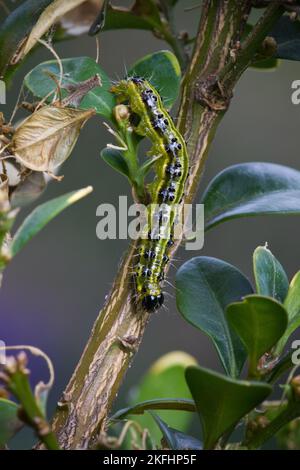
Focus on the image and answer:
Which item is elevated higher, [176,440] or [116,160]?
[116,160]

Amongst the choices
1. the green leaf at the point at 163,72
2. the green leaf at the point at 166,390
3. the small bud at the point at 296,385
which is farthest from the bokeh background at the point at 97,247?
the small bud at the point at 296,385

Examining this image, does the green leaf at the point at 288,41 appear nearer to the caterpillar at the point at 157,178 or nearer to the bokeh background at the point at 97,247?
the caterpillar at the point at 157,178

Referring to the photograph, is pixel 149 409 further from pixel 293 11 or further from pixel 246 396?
pixel 293 11

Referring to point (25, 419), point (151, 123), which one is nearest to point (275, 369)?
point (25, 419)

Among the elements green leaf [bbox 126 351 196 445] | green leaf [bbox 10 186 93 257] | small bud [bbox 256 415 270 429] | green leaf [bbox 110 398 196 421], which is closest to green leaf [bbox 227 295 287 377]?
small bud [bbox 256 415 270 429]

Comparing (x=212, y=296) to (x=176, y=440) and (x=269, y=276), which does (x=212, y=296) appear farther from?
(x=176, y=440)

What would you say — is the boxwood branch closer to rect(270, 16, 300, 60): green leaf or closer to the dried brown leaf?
rect(270, 16, 300, 60): green leaf

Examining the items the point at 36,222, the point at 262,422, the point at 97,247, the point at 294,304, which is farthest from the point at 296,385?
the point at 97,247
